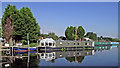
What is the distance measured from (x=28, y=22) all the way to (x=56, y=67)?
14.6m

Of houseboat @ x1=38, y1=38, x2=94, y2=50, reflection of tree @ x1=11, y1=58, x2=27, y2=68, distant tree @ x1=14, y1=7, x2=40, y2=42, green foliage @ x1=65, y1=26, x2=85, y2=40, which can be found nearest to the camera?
reflection of tree @ x1=11, y1=58, x2=27, y2=68

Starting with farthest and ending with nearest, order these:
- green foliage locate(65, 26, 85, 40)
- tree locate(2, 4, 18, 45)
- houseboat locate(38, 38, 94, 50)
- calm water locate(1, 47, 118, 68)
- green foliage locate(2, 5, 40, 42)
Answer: green foliage locate(65, 26, 85, 40) → houseboat locate(38, 38, 94, 50) → green foliage locate(2, 5, 40, 42) → tree locate(2, 4, 18, 45) → calm water locate(1, 47, 118, 68)

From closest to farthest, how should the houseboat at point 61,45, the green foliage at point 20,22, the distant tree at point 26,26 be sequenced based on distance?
the green foliage at point 20,22
the distant tree at point 26,26
the houseboat at point 61,45

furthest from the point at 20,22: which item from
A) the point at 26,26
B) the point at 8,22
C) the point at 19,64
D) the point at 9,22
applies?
the point at 19,64

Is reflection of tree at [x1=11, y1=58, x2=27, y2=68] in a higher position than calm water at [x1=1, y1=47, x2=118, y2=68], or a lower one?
higher

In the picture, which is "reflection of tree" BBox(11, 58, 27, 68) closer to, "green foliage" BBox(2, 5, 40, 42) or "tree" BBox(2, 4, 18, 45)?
"green foliage" BBox(2, 5, 40, 42)

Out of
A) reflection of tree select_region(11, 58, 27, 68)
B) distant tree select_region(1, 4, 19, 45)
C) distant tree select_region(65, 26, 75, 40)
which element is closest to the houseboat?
distant tree select_region(1, 4, 19, 45)

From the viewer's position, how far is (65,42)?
26.2 meters

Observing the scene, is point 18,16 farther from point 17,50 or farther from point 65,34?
point 65,34

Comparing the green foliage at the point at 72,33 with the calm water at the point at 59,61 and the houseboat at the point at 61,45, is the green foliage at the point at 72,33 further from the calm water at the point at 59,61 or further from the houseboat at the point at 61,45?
the calm water at the point at 59,61

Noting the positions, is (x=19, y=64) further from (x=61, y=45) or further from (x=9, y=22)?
(x=61, y=45)

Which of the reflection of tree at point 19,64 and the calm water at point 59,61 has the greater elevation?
the reflection of tree at point 19,64

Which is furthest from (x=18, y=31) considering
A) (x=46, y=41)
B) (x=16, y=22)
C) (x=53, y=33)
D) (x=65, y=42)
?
(x=53, y=33)

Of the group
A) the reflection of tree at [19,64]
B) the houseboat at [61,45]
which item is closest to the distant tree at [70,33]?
the houseboat at [61,45]
